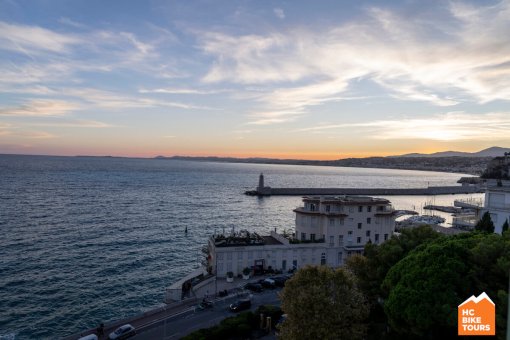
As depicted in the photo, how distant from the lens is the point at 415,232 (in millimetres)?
29109

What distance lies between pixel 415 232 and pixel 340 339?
39.3 ft

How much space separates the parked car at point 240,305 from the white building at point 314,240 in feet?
30.0

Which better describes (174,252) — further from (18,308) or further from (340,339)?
(340,339)

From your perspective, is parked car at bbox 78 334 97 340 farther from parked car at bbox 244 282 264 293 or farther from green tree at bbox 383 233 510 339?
green tree at bbox 383 233 510 339

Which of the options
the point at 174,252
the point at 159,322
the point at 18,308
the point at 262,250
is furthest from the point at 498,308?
the point at 174,252

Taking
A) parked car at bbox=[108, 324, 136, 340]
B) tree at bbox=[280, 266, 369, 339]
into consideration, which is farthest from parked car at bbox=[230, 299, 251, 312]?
tree at bbox=[280, 266, 369, 339]

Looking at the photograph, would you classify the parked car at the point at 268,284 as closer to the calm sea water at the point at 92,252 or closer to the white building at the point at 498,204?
the calm sea water at the point at 92,252

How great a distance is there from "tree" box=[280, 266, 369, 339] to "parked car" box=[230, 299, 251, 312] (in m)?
10.1

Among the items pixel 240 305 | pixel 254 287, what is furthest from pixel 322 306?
pixel 254 287

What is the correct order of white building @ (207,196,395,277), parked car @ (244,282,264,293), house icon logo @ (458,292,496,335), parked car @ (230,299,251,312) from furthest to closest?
white building @ (207,196,395,277) → parked car @ (244,282,264,293) → parked car @ (230,299,251,312) → house icon logo @ (458,292,496,335)

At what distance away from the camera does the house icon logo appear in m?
16.6

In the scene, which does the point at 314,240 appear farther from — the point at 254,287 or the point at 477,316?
the point at 477,316

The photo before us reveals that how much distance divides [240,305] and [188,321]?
4.54 meters

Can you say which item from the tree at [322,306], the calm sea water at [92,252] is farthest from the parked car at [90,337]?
the tree at [322,306]
